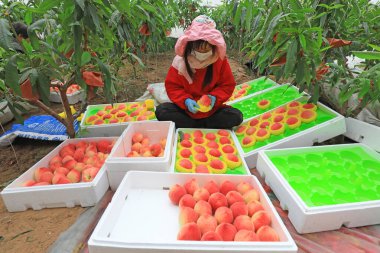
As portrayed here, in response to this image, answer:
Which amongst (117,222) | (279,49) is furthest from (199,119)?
(117,222)

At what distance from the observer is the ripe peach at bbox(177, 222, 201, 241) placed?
942 mm

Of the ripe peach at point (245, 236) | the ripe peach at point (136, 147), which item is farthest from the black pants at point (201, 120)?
the ripe peach at point (245, 236)

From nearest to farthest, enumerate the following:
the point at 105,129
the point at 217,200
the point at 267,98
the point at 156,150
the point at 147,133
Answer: the point at 217,200
the point at 156,150
the point at 147,133
the point at 105,129
the point at 267,98

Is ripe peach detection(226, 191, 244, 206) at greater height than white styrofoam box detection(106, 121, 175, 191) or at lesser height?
lesser

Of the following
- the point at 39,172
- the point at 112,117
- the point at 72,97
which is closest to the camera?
the point at 39,172

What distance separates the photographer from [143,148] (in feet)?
5.35

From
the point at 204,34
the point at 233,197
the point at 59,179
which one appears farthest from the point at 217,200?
the point at 204,34

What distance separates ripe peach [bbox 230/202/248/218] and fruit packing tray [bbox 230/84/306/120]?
109 centimetres

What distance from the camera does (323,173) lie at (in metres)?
1.37

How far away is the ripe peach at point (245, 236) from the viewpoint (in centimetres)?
92

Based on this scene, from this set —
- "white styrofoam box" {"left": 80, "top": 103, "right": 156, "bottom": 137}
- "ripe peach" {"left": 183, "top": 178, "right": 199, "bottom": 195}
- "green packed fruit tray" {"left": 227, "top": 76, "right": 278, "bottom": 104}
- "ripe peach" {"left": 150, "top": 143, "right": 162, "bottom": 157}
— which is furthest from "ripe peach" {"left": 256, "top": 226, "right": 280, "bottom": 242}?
"green packed fruit tray" {"left": 227, "top": 76, "right": 278, "bottom": 104}

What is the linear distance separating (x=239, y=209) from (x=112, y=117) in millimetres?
1434

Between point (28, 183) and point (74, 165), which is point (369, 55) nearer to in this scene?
point (74, 165)

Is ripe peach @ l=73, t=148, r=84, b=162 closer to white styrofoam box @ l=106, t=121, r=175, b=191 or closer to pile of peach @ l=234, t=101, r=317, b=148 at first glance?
white styrofoam box @ l=106, t=121, r=175, b=191
